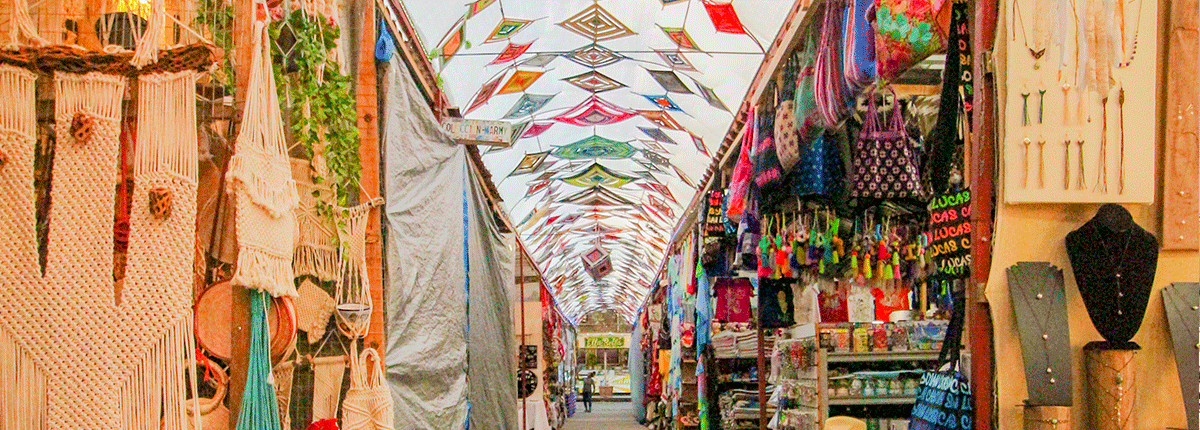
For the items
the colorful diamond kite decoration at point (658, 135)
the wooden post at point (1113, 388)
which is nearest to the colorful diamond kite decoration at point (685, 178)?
the colorful diamond kite decoration at point (658, 135)

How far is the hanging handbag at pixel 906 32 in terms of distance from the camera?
2992 millimetres

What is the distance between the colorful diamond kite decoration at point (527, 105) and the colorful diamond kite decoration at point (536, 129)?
1.97 feet

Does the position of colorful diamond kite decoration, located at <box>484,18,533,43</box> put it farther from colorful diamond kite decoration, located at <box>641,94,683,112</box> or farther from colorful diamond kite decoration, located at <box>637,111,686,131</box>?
colorful diamond kite decoration, located at <box>637,111,686,131</box>

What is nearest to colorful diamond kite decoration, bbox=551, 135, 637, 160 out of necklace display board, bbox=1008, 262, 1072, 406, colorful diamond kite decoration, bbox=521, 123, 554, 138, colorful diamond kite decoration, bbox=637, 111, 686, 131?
colorful diamond kite decoration, bbox=521, 123, 554, 138

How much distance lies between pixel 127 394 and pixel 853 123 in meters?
3.92

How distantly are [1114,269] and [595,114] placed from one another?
7596 mm

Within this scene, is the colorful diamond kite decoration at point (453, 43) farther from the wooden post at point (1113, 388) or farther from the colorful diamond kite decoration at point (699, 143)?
the wooden post at point (1113, 388)

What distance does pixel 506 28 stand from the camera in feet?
22.1

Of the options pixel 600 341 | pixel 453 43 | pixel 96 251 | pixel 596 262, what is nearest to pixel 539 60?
pixel 453 43

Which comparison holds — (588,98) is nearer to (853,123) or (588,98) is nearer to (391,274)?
(853,123)

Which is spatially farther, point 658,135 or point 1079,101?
point 658,135

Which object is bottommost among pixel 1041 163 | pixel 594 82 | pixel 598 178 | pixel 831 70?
pixel 1041 163

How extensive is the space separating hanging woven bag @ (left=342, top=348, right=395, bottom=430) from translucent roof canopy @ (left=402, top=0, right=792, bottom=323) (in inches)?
96.8

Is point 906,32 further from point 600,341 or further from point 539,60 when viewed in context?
point 600,341
